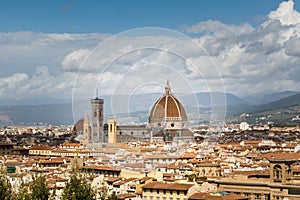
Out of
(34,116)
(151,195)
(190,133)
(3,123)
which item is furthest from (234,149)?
(3,123)

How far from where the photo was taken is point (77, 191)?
12672 millimetres

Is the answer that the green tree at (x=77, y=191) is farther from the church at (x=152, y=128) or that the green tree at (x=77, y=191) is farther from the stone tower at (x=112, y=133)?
the stone tower at (x=112, y=133)

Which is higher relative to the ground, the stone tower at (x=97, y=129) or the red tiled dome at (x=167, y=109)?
the red tiled dome at (x=167, y=109)

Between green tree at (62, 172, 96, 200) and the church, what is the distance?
42.2 metres

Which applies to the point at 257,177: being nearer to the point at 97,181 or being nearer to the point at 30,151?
the point at 97,181

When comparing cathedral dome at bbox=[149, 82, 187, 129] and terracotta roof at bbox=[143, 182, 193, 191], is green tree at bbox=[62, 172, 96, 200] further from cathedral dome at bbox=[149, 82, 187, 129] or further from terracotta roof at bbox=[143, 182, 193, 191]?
cathedral dome at bbox=[149, 82, 187, 129]

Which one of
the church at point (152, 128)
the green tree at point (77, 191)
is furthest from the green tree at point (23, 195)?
the church at point (152, 128)

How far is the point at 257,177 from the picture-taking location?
19.2 metres

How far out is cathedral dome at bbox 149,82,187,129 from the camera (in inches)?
2366

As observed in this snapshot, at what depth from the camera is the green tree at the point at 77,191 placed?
12.6m

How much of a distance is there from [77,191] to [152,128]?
47867 millimetres

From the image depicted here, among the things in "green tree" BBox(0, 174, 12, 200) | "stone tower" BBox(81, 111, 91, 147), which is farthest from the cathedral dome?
"green tree" BBox(0, 174, 12, 200)

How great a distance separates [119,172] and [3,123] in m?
153

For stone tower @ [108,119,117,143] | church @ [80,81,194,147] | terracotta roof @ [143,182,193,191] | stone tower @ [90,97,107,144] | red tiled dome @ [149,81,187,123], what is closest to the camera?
terracotta roof @ [143,182,193,191]
